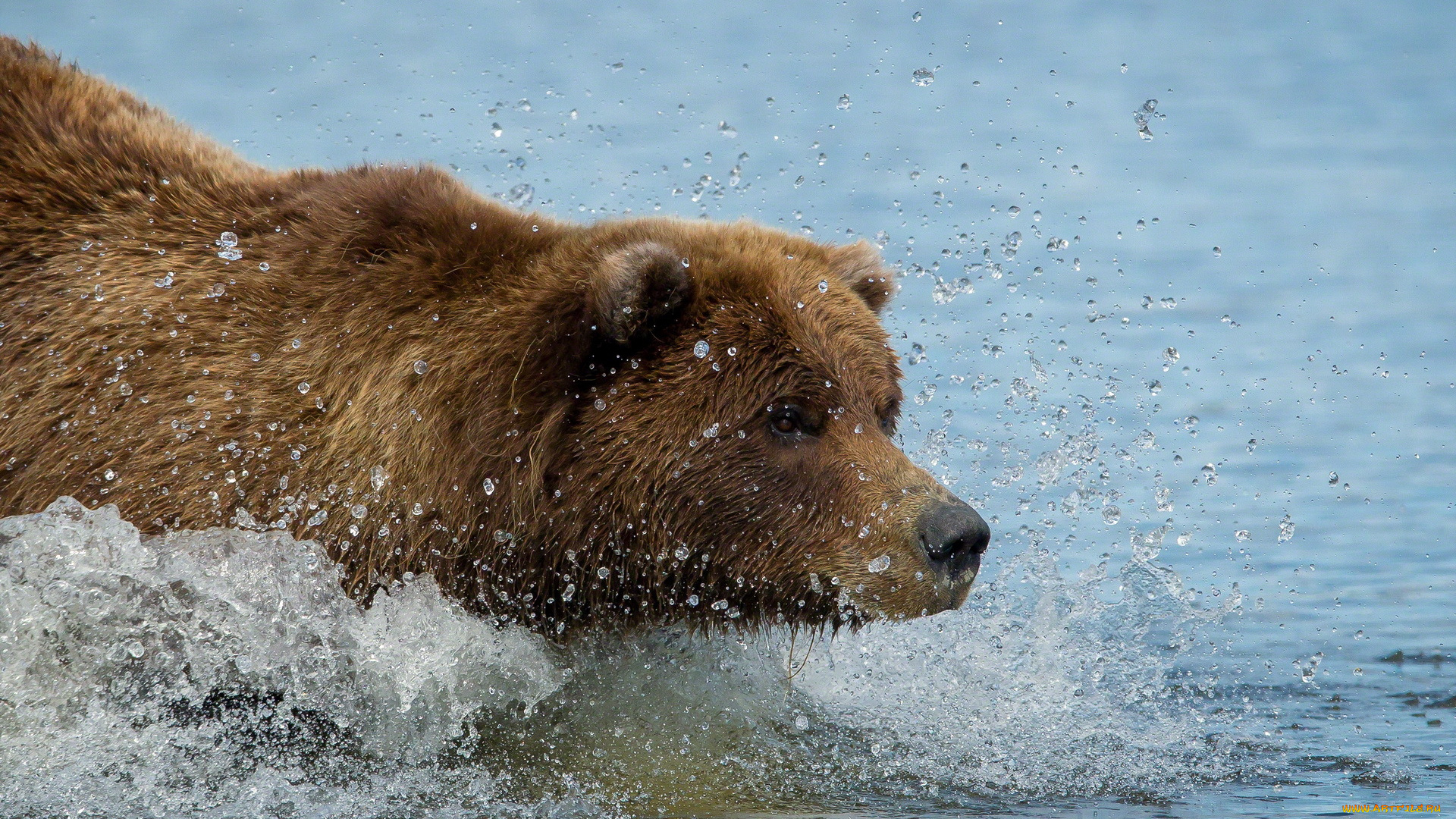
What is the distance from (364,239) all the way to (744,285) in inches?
49.9

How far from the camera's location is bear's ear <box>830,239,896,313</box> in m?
5.71

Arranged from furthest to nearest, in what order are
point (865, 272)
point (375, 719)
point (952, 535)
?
point (865, 272), point (375, 719), point (952, 535)

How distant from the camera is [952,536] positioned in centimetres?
482

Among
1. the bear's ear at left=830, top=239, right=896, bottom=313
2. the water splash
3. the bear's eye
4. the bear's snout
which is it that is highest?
the bear's ear at left=830, top=239, right=896, bottom=313

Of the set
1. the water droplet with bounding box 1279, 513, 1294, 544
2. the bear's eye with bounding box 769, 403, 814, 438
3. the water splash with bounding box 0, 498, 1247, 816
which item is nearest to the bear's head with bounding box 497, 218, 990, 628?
the bear's eye with bounding box 769, 403, 814, 438

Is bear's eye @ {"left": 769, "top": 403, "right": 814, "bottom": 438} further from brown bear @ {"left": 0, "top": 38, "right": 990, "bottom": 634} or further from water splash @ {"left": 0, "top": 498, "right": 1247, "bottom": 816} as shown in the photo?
water splash @ {"left": 0, "top": 498, "right": 1247, "bottom": 816}

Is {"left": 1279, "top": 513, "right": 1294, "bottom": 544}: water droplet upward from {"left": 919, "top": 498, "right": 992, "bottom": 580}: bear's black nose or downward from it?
upward

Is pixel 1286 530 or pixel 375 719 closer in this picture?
pixel 375 719

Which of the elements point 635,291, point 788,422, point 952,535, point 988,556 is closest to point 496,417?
point 635,291

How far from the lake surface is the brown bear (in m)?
0.22

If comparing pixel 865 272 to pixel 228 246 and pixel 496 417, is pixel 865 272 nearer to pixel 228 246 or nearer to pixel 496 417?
pixel 496 417

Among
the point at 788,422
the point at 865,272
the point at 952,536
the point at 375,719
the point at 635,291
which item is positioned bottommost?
the point at 375,719

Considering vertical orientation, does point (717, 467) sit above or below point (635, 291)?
below

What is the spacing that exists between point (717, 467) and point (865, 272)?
1.14 metres
